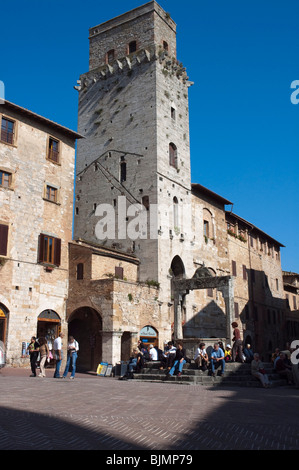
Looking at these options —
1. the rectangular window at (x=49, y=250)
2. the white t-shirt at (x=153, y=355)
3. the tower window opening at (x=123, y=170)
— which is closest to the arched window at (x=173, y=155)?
the tower window opening at (x=123, y=170)

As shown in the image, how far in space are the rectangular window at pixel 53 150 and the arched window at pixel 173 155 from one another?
877 cm

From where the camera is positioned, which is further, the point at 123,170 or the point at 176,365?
the point at 123,170

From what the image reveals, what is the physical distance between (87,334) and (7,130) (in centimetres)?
1209

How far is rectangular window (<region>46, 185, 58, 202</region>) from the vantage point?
25.3 meters

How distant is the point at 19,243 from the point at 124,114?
14.3 meters

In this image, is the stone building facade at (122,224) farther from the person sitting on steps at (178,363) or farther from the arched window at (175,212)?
the person sitting on steps at (178,363)

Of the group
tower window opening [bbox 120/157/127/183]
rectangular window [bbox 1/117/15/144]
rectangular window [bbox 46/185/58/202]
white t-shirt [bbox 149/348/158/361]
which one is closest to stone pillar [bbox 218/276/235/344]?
white t-shirt [bbox 149/348/158/361]

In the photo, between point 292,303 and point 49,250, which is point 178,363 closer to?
point 49,250

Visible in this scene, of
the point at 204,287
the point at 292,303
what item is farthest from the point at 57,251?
the point at 292,303

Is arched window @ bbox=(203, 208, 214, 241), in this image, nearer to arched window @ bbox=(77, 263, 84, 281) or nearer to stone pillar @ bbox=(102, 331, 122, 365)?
arched window @ bbox=(77, 263, 84, 281)

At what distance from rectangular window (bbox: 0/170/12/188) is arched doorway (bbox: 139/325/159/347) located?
11.0 meters

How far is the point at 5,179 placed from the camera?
23.1 metres

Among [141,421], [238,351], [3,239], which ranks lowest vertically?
[141,421]
